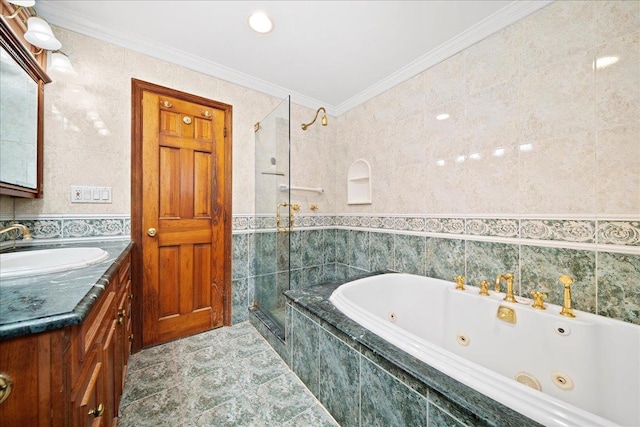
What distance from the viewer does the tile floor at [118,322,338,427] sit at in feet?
3.91

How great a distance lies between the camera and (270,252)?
82.4 inches

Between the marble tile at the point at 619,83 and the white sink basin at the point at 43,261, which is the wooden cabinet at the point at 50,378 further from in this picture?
the marble tile at the point at 619,83

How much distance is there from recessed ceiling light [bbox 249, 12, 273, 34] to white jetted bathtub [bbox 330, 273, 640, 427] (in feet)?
6.09

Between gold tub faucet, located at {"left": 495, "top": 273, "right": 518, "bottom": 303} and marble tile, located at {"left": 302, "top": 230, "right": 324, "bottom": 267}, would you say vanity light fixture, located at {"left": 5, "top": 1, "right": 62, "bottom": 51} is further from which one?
gold tub faucet, located at {"left": 495, "top": 273, "right": 518, "bottom": 303}

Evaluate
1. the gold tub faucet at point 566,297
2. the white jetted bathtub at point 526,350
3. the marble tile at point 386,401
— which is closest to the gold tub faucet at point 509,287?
the white jetted bathtub at point 526,350

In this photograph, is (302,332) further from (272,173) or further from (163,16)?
(163,16)

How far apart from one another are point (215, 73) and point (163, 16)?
53cm

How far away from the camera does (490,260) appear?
155 cm

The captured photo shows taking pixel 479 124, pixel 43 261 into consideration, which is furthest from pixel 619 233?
pixel 43 261

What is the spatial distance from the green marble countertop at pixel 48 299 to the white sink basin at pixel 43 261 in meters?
0.03

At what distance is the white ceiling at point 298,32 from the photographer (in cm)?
147

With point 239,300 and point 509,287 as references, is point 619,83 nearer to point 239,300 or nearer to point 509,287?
point 509,287

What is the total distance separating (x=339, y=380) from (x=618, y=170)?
1.69 m

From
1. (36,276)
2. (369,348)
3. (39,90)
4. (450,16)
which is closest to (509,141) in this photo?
(450,16)
